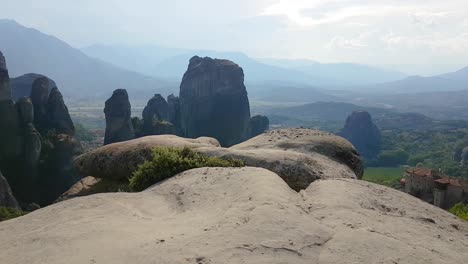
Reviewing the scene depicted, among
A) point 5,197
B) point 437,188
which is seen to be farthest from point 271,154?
point 437,188

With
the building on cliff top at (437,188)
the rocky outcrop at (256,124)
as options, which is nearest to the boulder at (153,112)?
the rocky outcrop at (256,124)

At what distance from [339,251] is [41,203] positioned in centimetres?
5964

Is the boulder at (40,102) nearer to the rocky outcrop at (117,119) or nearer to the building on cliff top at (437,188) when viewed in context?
the rocky outcrop at (117,119)

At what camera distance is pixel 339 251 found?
24.7 feet

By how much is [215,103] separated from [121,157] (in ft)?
315

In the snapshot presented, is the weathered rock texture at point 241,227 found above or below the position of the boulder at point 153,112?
above

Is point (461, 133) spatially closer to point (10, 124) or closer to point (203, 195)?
point (10, 124)

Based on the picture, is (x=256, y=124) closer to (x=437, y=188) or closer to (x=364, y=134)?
(x=364, y=134)

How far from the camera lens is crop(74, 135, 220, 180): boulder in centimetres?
1758

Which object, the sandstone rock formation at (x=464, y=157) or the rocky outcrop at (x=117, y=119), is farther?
the sandstone rock formation at (x=464, y=157)

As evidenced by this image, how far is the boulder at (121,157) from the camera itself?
1758cm

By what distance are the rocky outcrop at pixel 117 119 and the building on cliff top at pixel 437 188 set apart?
45.8 metres

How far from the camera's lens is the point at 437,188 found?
5769 centimetres

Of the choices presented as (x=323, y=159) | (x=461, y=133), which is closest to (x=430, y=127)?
(x=461, y=133)
